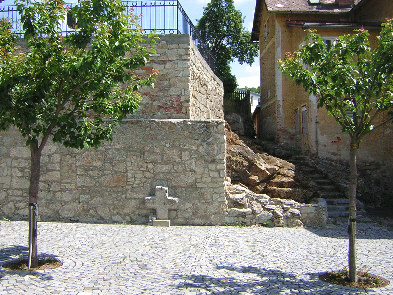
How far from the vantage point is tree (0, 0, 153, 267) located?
587 centimetres

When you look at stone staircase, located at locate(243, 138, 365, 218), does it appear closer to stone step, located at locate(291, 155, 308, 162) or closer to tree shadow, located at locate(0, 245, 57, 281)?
stone step, located at locate(291, 155, 308, 162)

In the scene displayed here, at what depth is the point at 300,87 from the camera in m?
A: 17.5

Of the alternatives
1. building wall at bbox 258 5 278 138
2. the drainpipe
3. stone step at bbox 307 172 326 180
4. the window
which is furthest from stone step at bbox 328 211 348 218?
the drainpipe

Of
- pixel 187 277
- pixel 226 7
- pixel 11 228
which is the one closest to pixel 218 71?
pixel 226 7

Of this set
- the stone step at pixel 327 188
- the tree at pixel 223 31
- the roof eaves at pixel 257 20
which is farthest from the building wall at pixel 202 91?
the tree at pixel 223 31

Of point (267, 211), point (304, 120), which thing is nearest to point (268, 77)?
point (304, 120)

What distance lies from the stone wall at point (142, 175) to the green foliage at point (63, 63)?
3.17m

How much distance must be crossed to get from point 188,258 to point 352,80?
370cm

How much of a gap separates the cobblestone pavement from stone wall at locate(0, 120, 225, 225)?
1.63 feet

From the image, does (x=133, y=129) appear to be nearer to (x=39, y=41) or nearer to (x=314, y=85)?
(x=39, y=41)

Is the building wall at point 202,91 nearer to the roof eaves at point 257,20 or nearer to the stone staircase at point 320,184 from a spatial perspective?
the stone staircase at point 320,184

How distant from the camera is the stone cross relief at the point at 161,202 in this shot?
9.54 m

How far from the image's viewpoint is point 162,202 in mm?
9555

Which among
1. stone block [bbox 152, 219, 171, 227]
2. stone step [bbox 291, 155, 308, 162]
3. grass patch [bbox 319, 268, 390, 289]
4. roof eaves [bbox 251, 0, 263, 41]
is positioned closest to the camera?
grass patch [bbox 319, 268, 390, 289]
